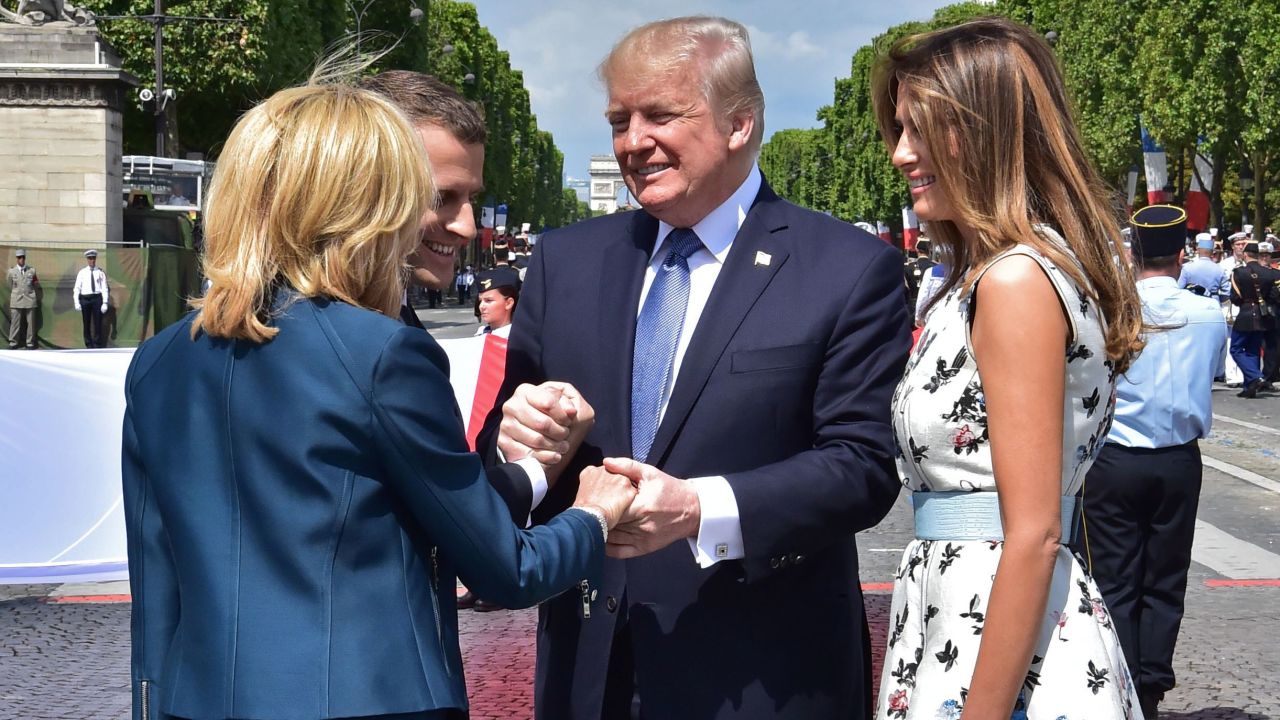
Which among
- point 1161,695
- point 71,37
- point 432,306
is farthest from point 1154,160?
point 432,306

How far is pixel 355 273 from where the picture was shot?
2238mm

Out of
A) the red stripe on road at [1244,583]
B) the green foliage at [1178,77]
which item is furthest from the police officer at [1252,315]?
Result: the red stripe on road at [1244,583]

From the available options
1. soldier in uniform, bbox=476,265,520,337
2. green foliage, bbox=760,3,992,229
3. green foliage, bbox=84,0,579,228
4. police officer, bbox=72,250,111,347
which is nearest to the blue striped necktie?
soldier in uniform, bbox=476,265,520,337

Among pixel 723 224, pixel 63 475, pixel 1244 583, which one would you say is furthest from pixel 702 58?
pixel 1244 583

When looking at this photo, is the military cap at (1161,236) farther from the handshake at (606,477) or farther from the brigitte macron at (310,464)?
the brigitte macron at (310,464)

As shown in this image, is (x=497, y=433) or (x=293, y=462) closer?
(x=293, y=462)

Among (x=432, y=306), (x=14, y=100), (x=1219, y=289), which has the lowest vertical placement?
(x=432, y=306)

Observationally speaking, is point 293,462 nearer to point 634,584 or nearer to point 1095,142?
point 634,584

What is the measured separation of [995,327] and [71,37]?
25872 mm

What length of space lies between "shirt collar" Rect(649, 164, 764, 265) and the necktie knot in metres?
0.01

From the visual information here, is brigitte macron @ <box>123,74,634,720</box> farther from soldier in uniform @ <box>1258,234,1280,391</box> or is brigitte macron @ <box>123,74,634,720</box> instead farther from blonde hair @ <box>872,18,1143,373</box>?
soldier in uniform @ <box>1258,234,1280,391</box>

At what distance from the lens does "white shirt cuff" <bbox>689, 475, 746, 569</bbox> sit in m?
2.73

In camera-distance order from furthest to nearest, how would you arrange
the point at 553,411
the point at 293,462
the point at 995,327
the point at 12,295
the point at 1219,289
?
1. the point at 12,295
2. the point at 1219,289
3. the point at 553,411
4. the point at 995,327
5. the point at 293,462

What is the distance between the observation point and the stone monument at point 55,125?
25312 mm
